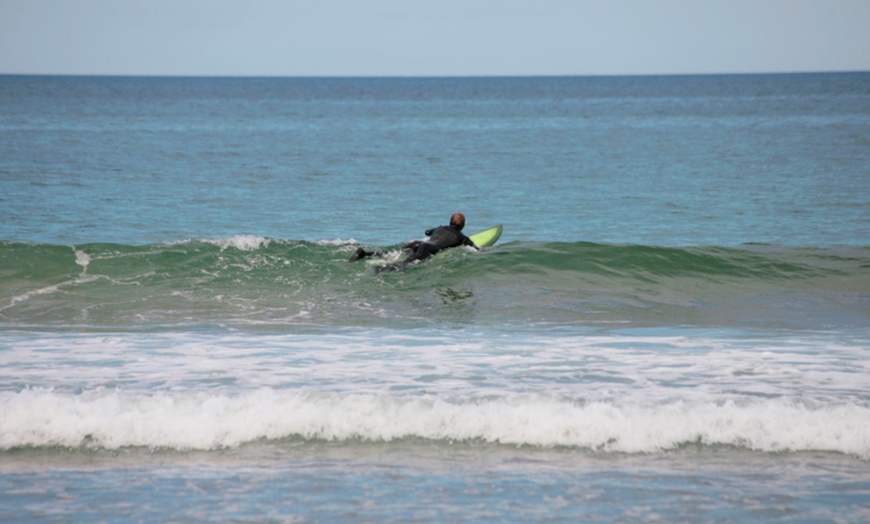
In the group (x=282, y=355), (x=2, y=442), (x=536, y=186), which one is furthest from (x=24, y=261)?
(x=536, y=186)

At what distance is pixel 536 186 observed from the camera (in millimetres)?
37438

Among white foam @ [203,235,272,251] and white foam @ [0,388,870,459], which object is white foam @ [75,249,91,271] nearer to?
white foam @ [203,235,272,251]

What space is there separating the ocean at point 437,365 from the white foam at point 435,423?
→ 0.02 meters

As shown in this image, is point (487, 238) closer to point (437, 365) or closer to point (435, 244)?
point (435, 244)

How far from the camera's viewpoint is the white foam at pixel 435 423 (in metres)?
8.15

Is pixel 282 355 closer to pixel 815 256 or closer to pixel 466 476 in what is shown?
pixel 466 476

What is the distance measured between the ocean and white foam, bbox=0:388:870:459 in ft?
0.08

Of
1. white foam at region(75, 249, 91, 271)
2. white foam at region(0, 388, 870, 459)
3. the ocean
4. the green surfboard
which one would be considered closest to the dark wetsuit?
the ocean

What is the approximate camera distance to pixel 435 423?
27.7 feet

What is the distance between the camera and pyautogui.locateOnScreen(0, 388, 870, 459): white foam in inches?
321

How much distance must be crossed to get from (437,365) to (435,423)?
2313 mm

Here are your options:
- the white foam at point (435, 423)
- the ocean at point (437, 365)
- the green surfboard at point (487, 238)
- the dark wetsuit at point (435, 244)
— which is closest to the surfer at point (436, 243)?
the dark wetsuit at point (435, 244)

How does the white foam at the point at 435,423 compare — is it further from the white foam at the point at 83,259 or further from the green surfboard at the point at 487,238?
the green surfboard at the point at 487,238

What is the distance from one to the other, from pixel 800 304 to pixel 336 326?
7.72 metres
